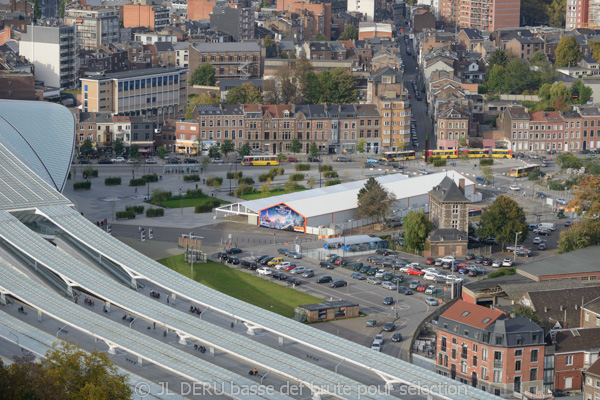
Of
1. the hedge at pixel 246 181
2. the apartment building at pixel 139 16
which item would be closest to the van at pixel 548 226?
the hedge at pixel 246 181

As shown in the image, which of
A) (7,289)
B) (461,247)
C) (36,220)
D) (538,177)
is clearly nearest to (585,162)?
(538,177)

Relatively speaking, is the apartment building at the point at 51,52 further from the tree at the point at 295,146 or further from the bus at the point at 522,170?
the bus at the point at 522,170

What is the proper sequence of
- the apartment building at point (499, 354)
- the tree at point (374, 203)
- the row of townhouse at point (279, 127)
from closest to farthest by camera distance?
the apartment building at point (499, 354) → the tree at point (374, 203) → the row of townhouse at point (279, 127)

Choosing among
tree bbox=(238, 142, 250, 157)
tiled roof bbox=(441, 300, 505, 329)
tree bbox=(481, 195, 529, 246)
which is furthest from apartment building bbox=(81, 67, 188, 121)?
tiled roof bbox=(441, 300, 505, 329)

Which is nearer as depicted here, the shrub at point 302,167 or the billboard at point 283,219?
the billboard at point 283,219

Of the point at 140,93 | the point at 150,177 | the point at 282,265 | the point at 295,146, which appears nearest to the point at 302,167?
the point at 295,146

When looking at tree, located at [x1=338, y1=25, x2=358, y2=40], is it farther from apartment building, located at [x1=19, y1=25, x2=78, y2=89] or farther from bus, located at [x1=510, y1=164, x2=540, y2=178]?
bus, located at [x1=510, y1=164, x2=540, y2=178]
